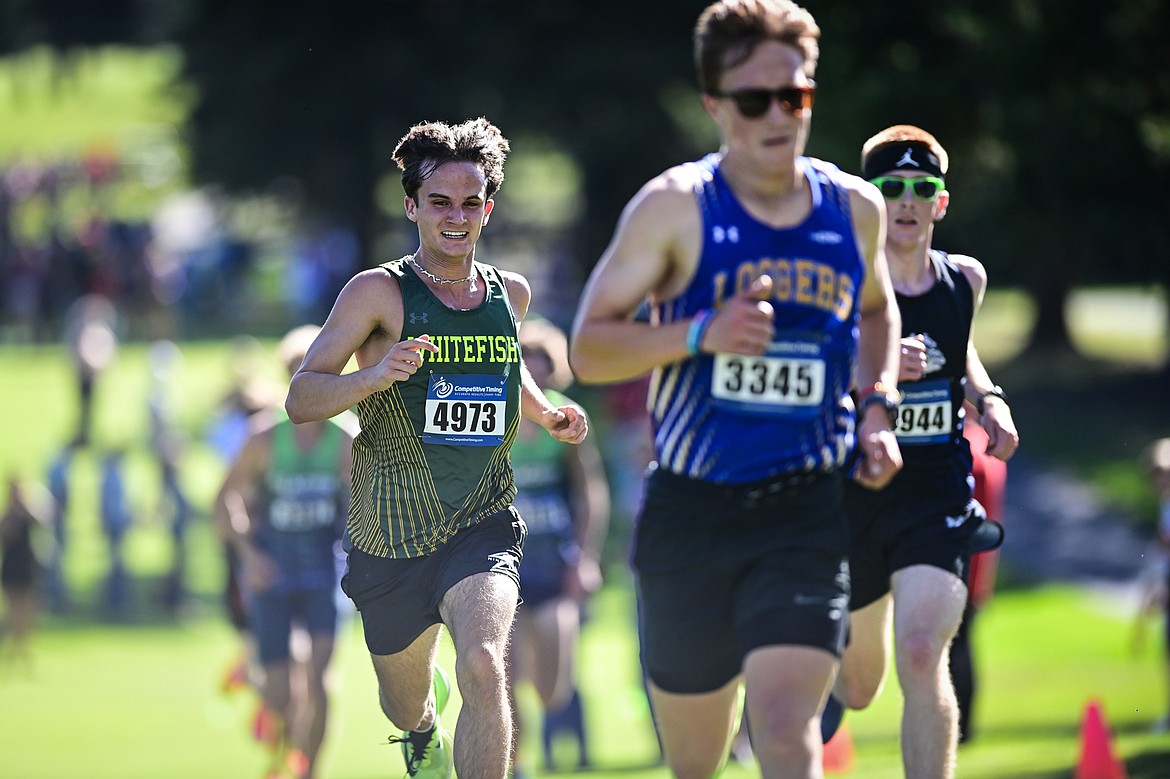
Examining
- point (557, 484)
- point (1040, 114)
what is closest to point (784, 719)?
point (557, 484)

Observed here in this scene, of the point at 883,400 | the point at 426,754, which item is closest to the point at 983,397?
the point at 883,400

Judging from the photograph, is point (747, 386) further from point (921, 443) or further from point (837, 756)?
point (837, 756)

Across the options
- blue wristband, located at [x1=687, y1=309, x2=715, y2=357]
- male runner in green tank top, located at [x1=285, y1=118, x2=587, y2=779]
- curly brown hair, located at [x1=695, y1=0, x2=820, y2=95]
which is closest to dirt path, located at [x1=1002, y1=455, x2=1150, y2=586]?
male runner in green tank top, located at [x1=285, y1=118, x2=587, y2=779]

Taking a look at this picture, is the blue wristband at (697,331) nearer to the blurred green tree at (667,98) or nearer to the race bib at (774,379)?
the race bib at (774,379)

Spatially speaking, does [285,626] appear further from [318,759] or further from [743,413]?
[743,413]

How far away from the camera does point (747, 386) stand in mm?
5027

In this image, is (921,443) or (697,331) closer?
(697,331)

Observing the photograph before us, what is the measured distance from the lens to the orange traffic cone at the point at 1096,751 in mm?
8531

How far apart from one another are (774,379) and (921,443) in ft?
5.49

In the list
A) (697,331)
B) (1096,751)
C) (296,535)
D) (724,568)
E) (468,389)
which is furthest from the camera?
(296,535)

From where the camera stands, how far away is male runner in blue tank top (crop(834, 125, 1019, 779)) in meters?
A: 6.32

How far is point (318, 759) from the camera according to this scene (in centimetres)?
913

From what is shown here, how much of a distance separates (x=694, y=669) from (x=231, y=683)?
25.9ft

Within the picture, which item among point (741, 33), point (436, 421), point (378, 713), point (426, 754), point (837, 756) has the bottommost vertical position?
point (837, 756)
